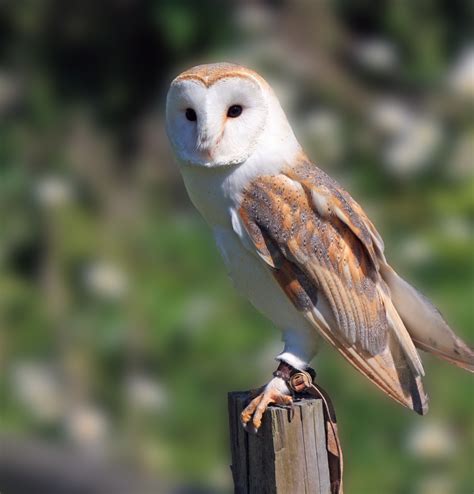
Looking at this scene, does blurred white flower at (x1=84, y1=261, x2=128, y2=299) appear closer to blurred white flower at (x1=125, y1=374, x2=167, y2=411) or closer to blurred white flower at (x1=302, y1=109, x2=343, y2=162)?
blurred white flower at (x1=125, y1=374, x2=167, y2=411)

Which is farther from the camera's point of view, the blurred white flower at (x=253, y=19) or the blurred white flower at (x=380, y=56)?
the blurred white flower at (x=253, y=19)

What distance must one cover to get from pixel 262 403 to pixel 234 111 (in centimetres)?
54

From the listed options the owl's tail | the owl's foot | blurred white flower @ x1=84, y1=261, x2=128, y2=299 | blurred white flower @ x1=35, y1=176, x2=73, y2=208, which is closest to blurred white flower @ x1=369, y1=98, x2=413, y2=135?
blurred white flower @ x1=84, y1=261, x2=128, y2=299

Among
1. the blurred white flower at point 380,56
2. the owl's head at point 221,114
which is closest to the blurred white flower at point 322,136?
the blurred white flower at point 380,56

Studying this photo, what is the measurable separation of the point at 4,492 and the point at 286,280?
179cm

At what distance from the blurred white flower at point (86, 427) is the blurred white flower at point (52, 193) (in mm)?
1247

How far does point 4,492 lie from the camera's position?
12.4 ft

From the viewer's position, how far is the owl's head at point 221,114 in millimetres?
2254

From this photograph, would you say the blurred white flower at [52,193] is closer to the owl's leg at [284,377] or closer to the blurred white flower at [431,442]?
the blurred white flower at [431,442]

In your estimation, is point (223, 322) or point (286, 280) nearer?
point (286, 280)

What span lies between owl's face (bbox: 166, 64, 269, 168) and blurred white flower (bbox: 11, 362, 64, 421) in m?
2.94

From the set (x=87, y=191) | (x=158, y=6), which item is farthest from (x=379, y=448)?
(x=158, y=6)

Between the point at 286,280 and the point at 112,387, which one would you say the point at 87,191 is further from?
the point at 286,280

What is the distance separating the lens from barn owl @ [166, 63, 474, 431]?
2.28 meters
